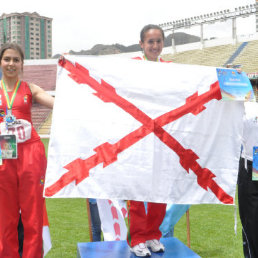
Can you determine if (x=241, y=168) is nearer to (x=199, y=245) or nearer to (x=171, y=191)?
(x=171, y=191)

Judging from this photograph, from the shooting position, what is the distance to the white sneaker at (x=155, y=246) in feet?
8.76

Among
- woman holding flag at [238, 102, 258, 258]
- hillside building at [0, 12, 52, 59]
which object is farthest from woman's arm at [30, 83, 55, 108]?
hillside building at [0, 12, 52, 59]

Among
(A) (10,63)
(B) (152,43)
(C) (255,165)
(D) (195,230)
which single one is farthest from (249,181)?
(D) (195,230)

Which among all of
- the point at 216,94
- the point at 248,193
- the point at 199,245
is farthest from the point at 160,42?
the point at 199,245

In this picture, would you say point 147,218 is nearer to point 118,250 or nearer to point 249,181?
point 118,250

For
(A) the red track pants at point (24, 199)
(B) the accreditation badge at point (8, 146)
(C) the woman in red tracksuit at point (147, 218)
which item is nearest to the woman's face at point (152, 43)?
(C) the woman in red tracksuit at point (147, 218)

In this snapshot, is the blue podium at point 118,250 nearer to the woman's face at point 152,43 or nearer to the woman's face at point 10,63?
the woman's face at point 10,63

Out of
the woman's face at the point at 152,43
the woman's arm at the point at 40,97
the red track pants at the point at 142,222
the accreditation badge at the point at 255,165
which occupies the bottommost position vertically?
the red track pants at the point at 142,222

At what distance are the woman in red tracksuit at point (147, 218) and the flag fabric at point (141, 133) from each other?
0.57ft

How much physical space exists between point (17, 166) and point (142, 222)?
92 cm

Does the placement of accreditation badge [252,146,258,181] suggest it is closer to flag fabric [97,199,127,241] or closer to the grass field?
flag fabric [97,199,127,241]

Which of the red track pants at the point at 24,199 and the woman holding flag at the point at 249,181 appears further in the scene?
the woman holding flag at the point at 249,181

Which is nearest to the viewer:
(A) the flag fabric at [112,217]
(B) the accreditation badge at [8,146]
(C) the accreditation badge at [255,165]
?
(B) the accreditation badge at [8,146]

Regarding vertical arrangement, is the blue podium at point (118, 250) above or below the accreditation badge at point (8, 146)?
below
